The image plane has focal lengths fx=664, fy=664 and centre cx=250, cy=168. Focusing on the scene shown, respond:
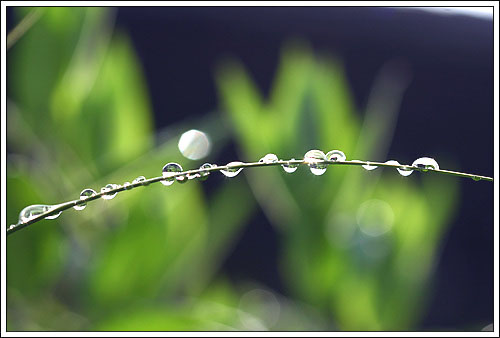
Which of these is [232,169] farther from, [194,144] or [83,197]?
[194,144]

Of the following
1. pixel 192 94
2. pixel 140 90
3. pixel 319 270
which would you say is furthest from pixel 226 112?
pixel 192 94

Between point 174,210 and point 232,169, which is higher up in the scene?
point 174,210

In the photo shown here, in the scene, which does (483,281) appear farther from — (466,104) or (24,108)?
(24,108)

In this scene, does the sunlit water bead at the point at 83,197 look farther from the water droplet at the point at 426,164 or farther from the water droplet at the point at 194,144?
the water droplet at the point at 194,144

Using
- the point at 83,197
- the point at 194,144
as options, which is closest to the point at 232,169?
the point at 83,197

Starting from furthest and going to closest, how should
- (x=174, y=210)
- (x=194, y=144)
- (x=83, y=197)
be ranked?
(x=174, y=210) → (x=194, y=144) → (x=83, y=197)
